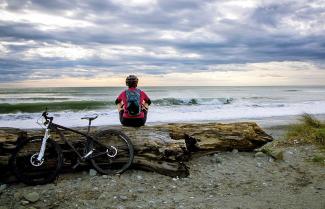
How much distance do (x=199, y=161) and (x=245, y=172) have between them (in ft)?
3.59

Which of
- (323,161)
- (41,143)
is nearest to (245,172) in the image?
(323,161)

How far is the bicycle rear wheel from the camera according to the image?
7.32 m

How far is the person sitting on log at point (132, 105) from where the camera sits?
820 centimetres

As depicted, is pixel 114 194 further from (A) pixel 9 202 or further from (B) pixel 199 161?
(B) pixel 199 161

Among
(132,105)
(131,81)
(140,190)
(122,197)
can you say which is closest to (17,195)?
(122,197)

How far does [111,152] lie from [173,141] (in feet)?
4.50

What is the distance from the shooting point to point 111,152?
7422mm

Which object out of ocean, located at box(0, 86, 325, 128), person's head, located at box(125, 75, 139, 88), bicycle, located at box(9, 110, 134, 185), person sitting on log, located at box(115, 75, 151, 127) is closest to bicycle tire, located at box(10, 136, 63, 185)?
bicycle, located at box(9, 110, 134, 185)

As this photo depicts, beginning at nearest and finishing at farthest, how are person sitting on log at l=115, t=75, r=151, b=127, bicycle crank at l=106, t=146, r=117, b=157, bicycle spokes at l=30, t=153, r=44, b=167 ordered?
bicycle spokes at l=30, t=153, r=44, b=167 < bicycle crank at l=106, t=146, r=117, b=157 < person sitting on log at l=115, t=75, r=151, b=127

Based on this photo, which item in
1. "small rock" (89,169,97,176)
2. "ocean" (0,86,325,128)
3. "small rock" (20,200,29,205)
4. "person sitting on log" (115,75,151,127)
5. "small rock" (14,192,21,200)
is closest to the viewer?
"small rock" (20,200,29,205)

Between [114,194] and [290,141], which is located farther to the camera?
[290,141]

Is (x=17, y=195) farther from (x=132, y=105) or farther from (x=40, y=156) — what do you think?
(x=132, y=105)

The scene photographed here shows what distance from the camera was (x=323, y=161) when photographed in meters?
8.89

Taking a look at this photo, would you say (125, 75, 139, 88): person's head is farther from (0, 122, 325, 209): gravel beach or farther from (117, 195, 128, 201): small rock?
(117, 195, 128, 201): small rock
